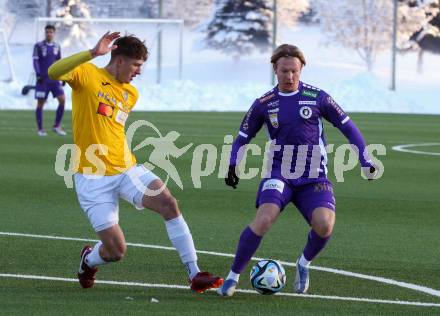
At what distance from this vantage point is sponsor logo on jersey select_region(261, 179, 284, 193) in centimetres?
882

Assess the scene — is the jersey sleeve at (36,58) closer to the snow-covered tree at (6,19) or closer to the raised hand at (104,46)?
the raised hand at (104,46)

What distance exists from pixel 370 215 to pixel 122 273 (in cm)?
494

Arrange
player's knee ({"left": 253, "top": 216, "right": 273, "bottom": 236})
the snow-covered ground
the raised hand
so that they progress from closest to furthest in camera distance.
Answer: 1. the raised hand
2. player's knee ({"left": 253, "top": 216, "right": 273, "bottom": 236})
3. the snow-covered ground

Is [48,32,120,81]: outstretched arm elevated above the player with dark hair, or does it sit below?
above

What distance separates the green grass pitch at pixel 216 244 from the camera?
8.27 metres

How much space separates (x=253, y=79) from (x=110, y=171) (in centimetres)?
5872

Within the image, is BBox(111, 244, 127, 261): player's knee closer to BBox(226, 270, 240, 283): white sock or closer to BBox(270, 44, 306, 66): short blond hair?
BBox(226, 270, 240, 283): white sock

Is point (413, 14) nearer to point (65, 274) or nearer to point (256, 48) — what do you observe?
point (256, 48)

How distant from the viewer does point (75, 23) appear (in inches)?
1998

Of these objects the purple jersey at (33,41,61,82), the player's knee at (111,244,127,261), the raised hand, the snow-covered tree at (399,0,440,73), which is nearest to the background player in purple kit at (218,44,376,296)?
the player's knee at (111,244,127,261)

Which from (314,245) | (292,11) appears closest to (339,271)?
(314,245)

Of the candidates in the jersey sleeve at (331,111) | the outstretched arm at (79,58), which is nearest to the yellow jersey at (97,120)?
the outstretched arm at (79,58)

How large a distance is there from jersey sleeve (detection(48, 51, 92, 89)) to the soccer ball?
1.91m

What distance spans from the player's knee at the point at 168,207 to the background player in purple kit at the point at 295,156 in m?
0.44
